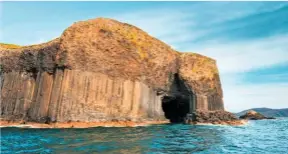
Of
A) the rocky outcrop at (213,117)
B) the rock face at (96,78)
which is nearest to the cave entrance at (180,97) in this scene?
the rock face at (96,78)

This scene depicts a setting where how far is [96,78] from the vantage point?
6050 centimetres

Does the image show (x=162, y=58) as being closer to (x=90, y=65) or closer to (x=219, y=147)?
(x=90, y=65)

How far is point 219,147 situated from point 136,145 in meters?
7.64

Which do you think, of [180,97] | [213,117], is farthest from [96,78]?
[213,117]

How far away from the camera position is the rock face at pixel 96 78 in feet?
188

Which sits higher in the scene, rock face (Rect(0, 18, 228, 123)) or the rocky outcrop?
rock face (Rect(0, 18, 228, 123))

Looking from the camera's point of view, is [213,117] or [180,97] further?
[180,97]

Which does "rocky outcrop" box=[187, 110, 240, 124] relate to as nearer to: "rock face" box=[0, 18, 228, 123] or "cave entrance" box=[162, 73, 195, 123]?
"cave entrance" box=[162, 73, 195, 123]

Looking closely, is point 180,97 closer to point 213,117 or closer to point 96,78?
point 213,117

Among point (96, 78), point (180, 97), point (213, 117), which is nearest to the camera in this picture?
point (96, 78)

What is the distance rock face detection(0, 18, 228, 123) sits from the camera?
188ft

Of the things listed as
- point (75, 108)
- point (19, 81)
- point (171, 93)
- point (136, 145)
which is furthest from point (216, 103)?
point (136, 145)

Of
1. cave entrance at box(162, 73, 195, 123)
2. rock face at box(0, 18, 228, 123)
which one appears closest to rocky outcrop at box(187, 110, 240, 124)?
cave entrance at box(162, 73, 195, 123)

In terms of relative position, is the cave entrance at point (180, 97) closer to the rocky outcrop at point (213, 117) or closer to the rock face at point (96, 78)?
the rock face at point (96, 78)
